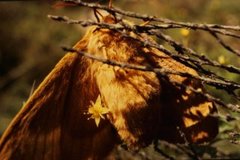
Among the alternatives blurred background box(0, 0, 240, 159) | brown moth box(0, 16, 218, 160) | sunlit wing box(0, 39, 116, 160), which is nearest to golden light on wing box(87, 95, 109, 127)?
brown moth box(0, 16, 218, 160)

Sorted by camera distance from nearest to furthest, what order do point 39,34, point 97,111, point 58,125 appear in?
1. point 97,111
2. point 58,125
3. point 39,34

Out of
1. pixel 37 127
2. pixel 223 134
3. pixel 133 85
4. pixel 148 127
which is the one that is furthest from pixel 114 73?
pixel 223 134

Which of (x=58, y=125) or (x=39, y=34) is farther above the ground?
(x=39, y=34)

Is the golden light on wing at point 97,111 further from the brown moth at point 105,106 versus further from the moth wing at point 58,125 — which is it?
the moth wing at point 58,125

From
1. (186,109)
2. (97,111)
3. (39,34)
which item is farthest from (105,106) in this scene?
(39,34)

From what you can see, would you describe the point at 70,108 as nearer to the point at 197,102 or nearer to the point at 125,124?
the point at 125,124

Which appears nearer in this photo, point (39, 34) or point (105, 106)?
point (105, 106)

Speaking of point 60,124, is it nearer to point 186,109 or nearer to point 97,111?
A: point 97,111
